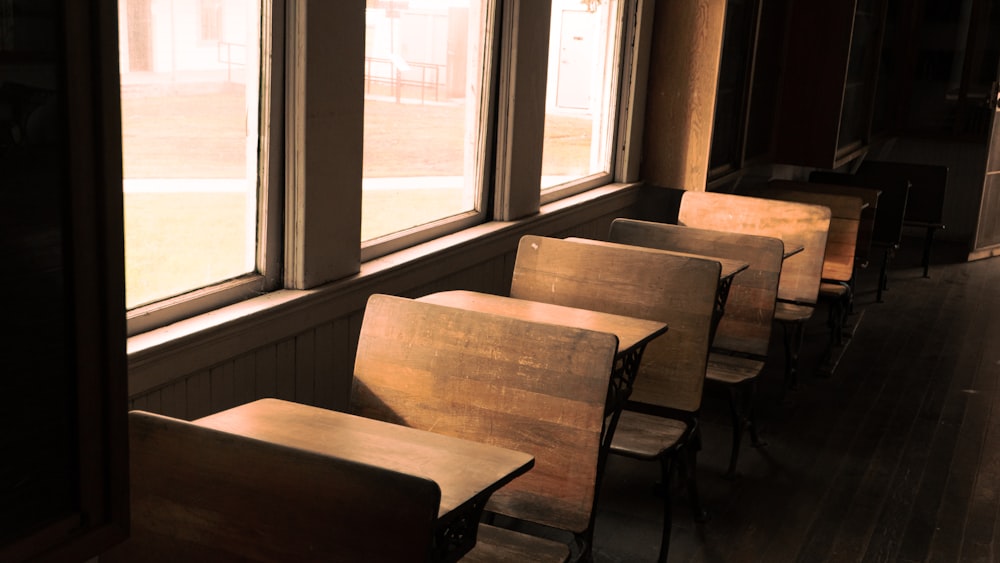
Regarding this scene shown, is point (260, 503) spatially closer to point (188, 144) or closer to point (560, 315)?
point (188, 144)

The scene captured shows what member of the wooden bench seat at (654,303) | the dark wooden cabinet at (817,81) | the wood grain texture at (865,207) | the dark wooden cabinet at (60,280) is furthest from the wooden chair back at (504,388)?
the dark wooden cabinet at (817,81)

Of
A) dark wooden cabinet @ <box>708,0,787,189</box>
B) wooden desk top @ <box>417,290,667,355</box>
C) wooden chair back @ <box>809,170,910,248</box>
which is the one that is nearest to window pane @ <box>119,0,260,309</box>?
wooden desk top @ <box>417,290,667,355</box>

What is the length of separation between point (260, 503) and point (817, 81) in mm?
5485

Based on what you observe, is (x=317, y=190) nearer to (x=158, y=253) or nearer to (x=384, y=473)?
(x=158, y=253)

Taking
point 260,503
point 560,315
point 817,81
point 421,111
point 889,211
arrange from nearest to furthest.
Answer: point 260,503 → point 560,315 → point 421,111 → point 817,81 → point 889,211

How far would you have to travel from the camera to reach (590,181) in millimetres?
4918

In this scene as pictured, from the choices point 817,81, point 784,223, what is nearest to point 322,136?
point 784,223

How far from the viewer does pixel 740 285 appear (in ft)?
12.5

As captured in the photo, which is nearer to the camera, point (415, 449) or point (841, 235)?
point (415, 449)

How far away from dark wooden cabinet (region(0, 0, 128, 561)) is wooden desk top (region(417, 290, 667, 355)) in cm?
164

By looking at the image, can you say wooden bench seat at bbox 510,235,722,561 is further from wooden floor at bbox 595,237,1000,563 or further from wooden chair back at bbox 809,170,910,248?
wooden chair back at bbox 809,170,910,248

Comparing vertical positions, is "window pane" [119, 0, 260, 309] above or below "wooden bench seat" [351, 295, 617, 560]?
above

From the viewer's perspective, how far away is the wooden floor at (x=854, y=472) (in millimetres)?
3154

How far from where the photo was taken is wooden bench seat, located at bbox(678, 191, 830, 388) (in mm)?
4418
